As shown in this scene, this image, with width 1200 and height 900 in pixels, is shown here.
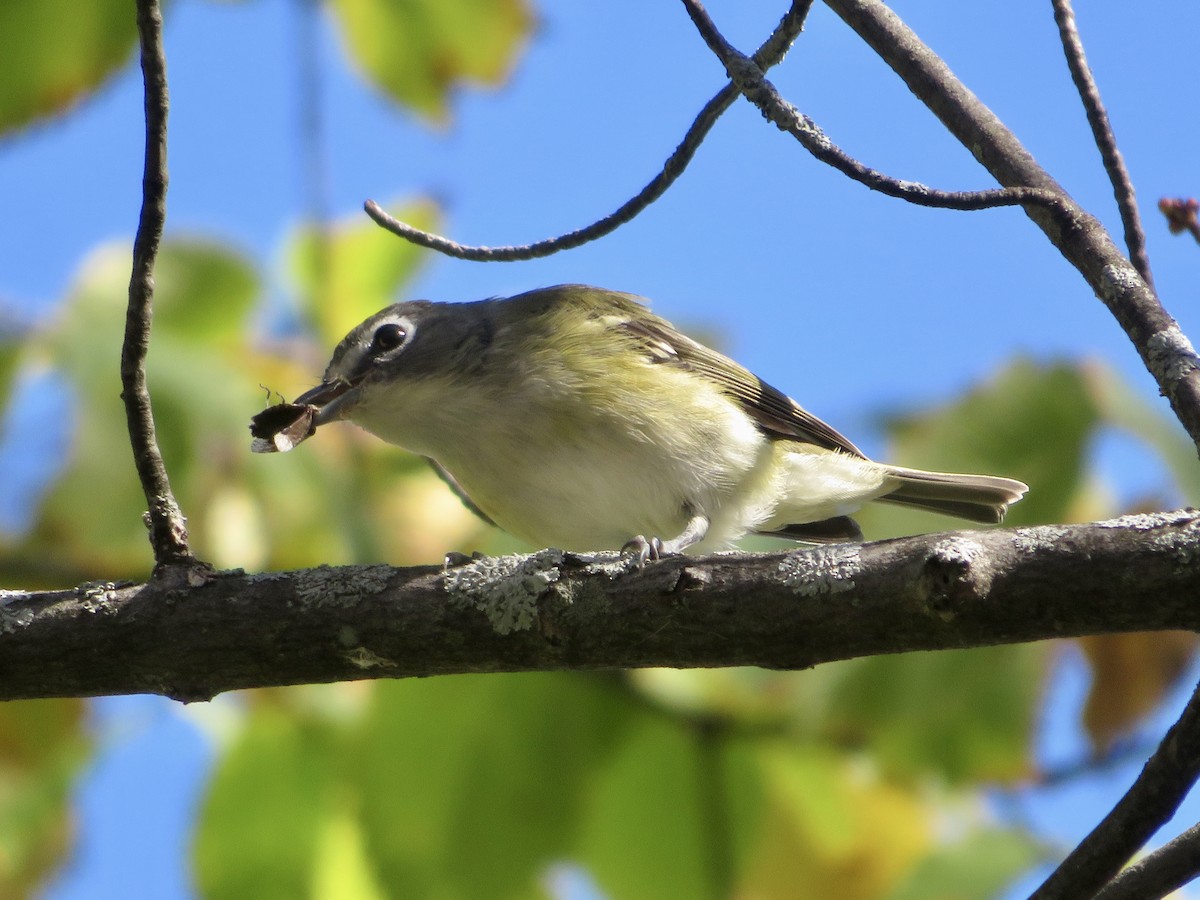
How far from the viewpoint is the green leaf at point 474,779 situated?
382cm

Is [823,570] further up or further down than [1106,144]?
further down

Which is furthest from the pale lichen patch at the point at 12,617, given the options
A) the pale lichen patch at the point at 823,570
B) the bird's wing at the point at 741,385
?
the bird's wing at the point at 741,385

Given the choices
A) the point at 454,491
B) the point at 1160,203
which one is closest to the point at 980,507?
the point at 454,491

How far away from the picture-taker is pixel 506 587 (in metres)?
2.71

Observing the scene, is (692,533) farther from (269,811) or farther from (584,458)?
(269,811)

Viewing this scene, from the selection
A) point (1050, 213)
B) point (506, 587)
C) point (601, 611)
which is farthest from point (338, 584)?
point (1050, 213)

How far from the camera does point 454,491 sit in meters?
4.90

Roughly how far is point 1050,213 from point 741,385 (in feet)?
8.58

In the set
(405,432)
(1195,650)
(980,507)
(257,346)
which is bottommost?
(1195,650)

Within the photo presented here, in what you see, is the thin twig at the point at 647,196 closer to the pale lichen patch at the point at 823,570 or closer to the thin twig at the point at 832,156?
the thin twig at the point at 832,156

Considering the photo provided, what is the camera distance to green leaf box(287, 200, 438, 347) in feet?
17.8

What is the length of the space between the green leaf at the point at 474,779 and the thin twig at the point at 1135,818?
1993 millimetres

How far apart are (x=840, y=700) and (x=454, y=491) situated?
1758 millimetres

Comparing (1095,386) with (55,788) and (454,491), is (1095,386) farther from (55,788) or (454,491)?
(55,788)
